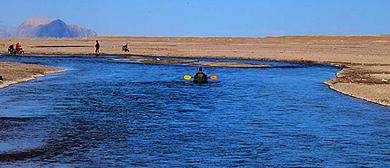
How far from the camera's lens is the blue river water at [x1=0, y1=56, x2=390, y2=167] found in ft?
52.8

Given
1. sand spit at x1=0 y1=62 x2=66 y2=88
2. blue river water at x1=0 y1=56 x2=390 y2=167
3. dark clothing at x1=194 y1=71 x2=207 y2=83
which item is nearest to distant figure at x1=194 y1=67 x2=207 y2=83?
dark clothing at x1=194 y1=71 x2=207 y2=83

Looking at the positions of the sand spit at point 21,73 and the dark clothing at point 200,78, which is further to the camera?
the dark clothing at point 200,78

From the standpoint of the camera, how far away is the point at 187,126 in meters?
21.5

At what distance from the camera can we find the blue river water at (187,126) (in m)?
Answer: 16.1

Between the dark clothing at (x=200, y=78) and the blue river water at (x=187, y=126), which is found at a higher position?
the dark clothing at (x=200, y=78)

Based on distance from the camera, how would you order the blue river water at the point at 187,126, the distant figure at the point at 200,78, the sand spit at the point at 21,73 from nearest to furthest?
the blue river water at the point at 187,126 < the sand spit at the point at 21,73 < the distant figure at the point at 200,78

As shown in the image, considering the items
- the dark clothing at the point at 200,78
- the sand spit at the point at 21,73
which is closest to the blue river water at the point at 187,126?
the dark clothing at the point at 200,78

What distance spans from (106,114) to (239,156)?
973cm

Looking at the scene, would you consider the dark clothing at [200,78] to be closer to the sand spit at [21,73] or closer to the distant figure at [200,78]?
the distant figure at [200,78]

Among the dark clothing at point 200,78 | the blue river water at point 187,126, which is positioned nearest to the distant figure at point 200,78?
the dark clothing at point 200,78

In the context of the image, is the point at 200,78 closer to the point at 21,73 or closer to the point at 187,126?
the point at 21,73

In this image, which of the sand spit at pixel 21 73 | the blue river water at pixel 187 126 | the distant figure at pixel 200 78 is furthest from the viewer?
the distant figure at pixel 200 78

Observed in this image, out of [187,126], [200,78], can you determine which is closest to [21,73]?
[200,78]

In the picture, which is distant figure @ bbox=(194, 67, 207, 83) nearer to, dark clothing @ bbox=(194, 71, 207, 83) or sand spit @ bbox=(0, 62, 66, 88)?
dark clothing @ bbox=(194, 71, 207, 83)
